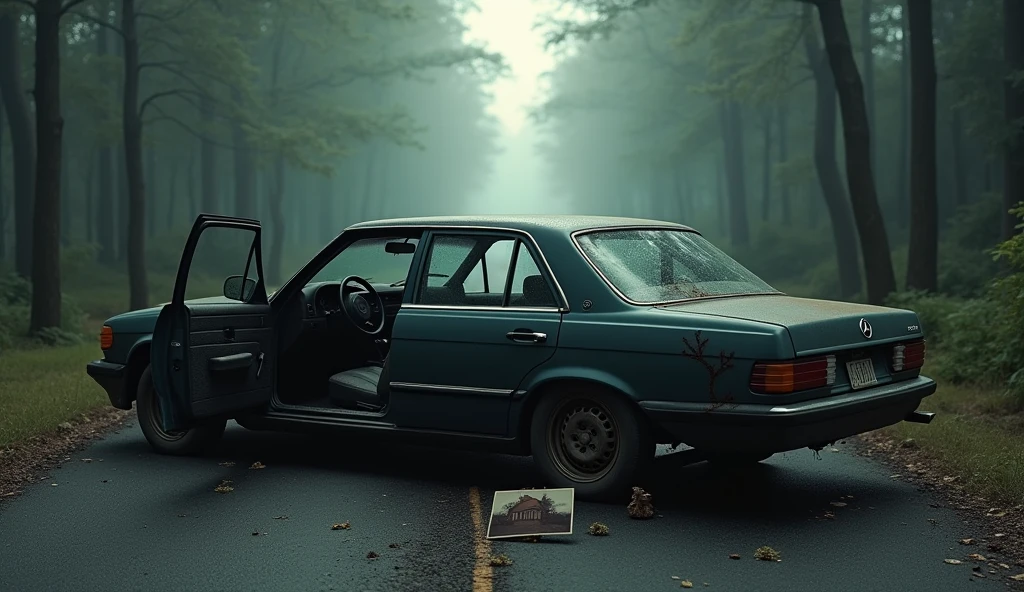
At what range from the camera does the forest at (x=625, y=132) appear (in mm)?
18328

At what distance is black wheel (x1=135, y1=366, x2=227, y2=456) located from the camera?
352 inches

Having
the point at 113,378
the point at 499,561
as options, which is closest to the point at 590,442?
the point at 499,561

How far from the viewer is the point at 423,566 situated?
228 inches

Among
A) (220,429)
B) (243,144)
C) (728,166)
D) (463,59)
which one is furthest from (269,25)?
(220,429)

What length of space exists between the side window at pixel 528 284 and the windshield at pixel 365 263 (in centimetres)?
106

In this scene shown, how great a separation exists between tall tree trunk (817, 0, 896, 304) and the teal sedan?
39.4 ft

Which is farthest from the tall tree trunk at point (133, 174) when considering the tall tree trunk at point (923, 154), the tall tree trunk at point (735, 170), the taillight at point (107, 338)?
the tall tree trunk at point (735, 170)

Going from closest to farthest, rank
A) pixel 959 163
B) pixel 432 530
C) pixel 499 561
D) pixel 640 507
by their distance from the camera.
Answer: pixel 499 561 → pixel 432 530 → pixel 640 507 → pixel 959 163

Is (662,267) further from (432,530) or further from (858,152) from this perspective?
(858,152)

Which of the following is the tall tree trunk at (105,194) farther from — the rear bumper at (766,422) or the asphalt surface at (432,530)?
the rear bumper at (766,422)

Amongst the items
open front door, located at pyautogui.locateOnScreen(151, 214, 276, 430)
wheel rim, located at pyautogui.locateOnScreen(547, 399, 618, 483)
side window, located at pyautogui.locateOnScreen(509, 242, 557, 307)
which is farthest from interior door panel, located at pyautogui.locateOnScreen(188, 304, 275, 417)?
wheel rim, located at pyautogui.locateOnScreen(547, 399, 618, 483)

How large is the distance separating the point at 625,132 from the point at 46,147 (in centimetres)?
3686

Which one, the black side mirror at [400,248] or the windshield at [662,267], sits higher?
the black side mirror at [400,248]

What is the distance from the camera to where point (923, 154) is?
19.0 m
